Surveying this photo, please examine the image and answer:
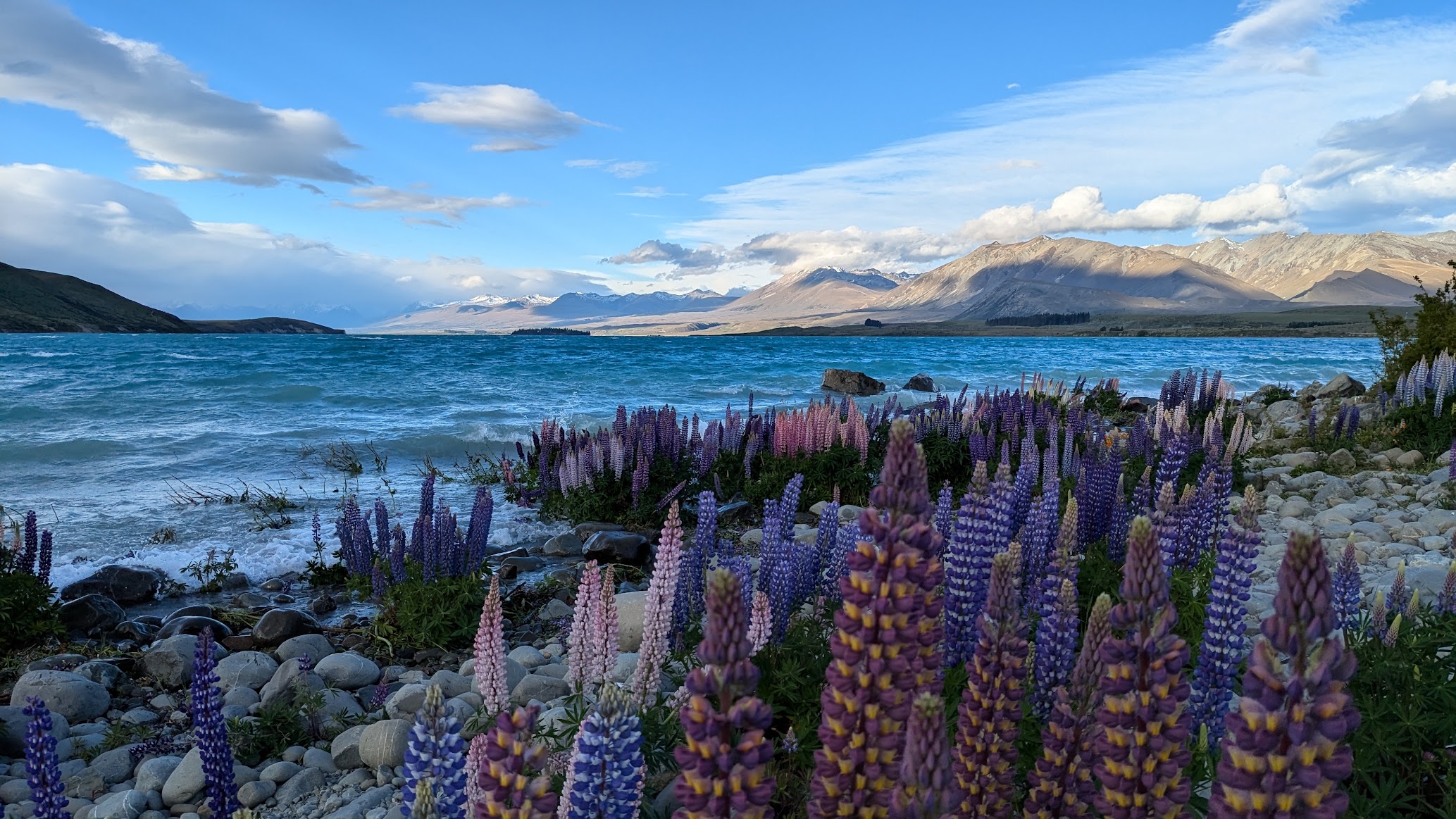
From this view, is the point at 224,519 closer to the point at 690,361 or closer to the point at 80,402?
the point at 80,402

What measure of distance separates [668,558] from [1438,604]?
17.4 ft

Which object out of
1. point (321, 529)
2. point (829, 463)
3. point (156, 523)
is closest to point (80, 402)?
point (156, 523)

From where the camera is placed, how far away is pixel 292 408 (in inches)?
1094

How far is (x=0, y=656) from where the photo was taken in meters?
7.19

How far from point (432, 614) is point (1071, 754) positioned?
666 centimetres

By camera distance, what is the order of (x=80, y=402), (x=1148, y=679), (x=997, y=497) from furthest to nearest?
(x=80, y=402), (x=997, y=497), (x=1148, y=679)

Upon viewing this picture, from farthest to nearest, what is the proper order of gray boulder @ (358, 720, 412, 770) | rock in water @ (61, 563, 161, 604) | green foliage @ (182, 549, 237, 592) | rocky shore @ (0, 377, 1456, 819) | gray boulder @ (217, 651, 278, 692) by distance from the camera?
green foliage @ (182, 549, 237, 592) < rock in water @ (61, 563, 161, 604) < gray boulder @ (217, 651, 278, 692) < gray boulder @ (358, 720, 412, 770) < rocky shore @ (0, 377, 1456, 819)

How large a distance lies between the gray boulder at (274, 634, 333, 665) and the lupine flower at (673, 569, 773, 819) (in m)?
6.46

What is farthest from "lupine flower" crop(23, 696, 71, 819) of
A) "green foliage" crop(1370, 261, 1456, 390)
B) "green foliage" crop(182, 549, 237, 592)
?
"green foliage" crop(1370, 261, 1456, 390)

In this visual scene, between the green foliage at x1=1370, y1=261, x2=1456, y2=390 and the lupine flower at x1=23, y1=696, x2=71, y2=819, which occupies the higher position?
the green foliage at x1=1370, y1=261, x2=1456, y2=390

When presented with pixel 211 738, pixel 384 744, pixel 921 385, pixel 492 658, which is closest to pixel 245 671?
pixel 384 744

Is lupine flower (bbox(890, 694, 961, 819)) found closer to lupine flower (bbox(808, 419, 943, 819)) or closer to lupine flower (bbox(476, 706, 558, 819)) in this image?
lupine flower (bbox(808, 419, 943, 819))

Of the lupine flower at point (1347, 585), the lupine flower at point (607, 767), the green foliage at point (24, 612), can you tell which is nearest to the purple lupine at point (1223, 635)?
Result: the lupine flower at point (1347, 585)

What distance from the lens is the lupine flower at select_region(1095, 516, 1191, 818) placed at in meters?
1.94
